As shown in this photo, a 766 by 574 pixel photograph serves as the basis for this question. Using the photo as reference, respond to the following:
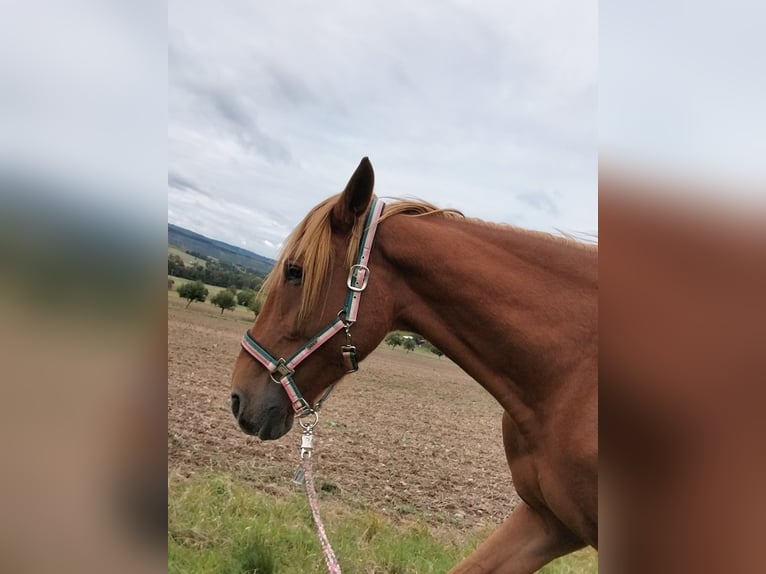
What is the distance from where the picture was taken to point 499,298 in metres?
1.57

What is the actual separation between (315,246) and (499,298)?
631 mm

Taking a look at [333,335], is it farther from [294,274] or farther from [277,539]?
[277,539]

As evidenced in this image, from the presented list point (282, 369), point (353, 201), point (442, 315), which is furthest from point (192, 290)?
point (442, 315)

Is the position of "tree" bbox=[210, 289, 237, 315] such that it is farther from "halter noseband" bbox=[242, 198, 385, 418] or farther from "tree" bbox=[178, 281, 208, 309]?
"halter noseband" bbox=[242, 198, 385, 418]

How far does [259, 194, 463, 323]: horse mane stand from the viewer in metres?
1.62

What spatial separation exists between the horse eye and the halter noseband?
17cm

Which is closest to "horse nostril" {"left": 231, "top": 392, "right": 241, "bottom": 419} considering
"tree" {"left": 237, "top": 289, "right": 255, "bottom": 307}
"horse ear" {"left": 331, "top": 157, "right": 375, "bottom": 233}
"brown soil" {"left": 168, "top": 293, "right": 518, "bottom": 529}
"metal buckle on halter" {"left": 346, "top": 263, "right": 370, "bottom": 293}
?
"brown soil" {"left": 168, "top": 293, "right": 518, "bottom": 529}

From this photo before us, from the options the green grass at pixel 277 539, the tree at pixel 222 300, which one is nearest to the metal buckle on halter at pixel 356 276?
the green grass at pixel 277 539

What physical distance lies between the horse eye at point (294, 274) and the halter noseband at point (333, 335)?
0.17 m

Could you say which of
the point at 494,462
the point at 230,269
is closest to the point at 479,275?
the point at 230,269
